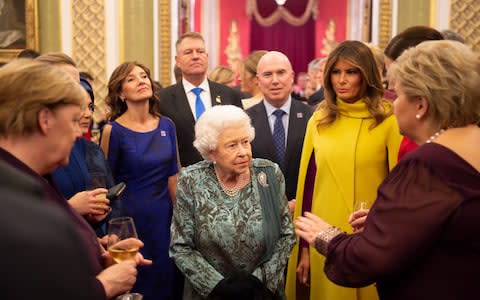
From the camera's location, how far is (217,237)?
3012mm

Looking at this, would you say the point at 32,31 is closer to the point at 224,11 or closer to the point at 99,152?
the point at 99,152

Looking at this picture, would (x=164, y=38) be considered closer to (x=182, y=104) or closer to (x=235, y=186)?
(x=182, y=104)

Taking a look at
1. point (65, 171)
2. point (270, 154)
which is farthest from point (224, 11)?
point (65, 171)

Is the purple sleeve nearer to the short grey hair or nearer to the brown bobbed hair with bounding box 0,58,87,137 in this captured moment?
A: the short grey hair

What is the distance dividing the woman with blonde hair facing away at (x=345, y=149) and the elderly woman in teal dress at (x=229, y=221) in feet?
1.05

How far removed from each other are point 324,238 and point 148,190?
1986 millimetres

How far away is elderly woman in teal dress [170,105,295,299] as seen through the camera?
118 inches

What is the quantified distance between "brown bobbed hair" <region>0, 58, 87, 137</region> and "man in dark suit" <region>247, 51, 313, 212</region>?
2.33 m

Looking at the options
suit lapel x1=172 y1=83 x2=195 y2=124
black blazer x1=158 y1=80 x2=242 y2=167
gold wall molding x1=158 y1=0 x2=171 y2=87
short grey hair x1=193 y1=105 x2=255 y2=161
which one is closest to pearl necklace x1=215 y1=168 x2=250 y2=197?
short grey hair x1=193 y1=105 x2=255 y2=161

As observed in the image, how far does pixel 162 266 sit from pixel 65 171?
4.47ft

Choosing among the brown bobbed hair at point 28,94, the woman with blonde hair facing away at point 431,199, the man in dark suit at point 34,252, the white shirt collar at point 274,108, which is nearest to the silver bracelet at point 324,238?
the woman with blonde hair facing away at point 431,199

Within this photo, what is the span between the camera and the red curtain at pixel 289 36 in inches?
639

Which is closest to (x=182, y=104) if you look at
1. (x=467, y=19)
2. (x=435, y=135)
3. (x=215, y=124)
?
(x=215, y=124)

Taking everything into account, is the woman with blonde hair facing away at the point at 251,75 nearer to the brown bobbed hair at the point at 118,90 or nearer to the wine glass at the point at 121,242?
the brown bobbed hair at the point at 118,90
